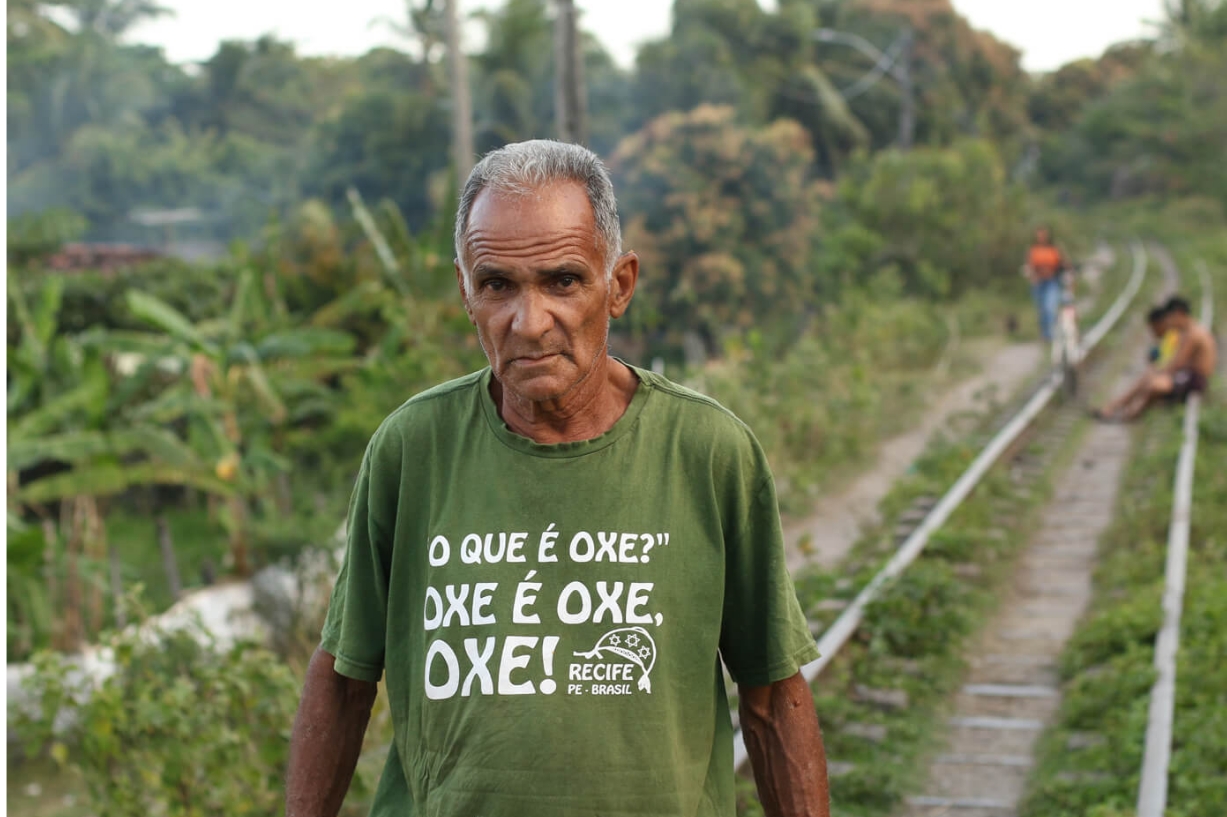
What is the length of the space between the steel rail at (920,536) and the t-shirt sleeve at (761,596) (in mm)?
146

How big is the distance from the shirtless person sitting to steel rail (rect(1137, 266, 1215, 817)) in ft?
6.96

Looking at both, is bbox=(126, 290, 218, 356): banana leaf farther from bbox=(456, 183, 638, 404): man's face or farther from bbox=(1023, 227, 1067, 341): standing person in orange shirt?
bbox=(456, 183, 638, 404): man's face

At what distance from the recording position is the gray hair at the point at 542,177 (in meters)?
1.99

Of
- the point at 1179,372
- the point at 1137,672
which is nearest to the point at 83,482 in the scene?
the point at 1137,672

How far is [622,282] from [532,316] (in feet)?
0.77

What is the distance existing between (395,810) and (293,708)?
3.17 m

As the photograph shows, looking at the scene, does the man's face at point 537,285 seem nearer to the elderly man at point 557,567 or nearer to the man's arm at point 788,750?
the elderly man at point 557,567

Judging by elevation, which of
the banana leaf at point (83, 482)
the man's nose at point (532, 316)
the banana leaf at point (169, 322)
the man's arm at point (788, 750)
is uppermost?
the man's nose at point (532, 316)

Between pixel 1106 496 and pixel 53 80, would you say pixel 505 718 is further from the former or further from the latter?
pixel 53 80

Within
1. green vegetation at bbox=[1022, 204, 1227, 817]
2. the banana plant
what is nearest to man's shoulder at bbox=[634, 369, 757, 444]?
green vegetation at bbox=[1022, 204, 1227, 817]

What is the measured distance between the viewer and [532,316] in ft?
6.44

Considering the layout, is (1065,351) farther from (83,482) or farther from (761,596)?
(761,596)

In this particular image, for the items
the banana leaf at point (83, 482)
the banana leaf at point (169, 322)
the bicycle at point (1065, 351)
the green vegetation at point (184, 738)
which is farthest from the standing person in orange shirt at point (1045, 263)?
the green vegetation at point (184, 738)

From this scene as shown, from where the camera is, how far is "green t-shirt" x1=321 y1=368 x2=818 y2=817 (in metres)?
1.94
